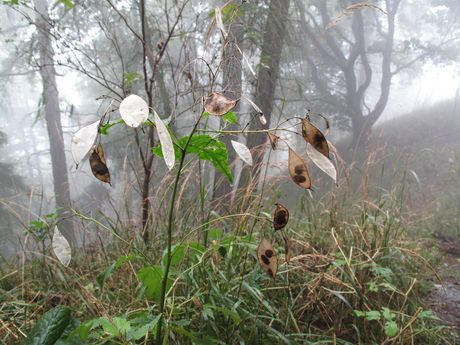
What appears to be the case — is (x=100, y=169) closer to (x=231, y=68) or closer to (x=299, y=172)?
(x=299, y=172)

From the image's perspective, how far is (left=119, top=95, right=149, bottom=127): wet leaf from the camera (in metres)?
0.54

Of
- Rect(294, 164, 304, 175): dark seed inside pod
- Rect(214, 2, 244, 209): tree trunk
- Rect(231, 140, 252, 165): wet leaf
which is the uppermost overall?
Rect(214, 2, 244, 209): tree trunk

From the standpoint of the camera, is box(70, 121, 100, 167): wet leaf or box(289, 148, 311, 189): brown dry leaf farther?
box(289, 148, 311, 189): brown dry leaf

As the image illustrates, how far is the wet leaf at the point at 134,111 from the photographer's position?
537 millimetres

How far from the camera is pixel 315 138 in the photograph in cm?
72

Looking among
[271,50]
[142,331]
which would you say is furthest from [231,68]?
[271,50]

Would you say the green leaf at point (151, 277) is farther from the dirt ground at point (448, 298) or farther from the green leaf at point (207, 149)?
the dirt ground at point (448, 298)

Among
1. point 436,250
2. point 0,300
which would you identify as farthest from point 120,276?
point 436,250

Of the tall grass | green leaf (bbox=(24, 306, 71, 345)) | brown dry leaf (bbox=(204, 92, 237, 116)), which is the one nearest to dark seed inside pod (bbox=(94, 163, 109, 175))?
brown dry leaf (bbox=(204, 92, 237, 116))

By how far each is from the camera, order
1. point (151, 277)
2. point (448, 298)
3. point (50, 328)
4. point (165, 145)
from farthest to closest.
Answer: point (448, 298) → point (151, 277) → point (50, 328) → point (165, 145)

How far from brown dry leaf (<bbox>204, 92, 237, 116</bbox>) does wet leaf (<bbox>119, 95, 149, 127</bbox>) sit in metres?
0.13

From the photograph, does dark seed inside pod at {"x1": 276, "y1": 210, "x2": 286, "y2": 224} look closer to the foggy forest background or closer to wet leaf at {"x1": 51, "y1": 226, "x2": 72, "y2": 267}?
the foggy forest background

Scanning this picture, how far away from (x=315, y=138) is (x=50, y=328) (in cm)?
96

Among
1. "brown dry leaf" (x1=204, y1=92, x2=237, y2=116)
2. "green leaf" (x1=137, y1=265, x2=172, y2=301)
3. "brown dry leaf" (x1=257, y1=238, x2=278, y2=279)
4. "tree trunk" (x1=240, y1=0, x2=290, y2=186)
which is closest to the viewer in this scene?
"brown dry leaf" (x1=204, y1=92, x2=237, y2=116)
